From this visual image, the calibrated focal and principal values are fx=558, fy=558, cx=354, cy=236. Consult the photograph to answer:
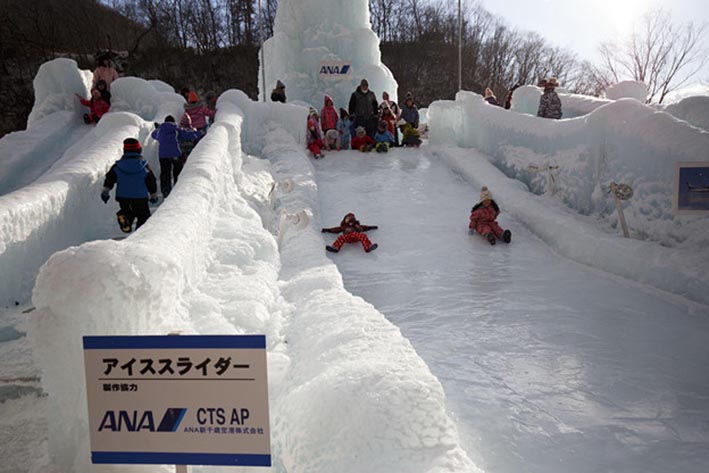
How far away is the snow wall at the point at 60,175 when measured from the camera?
16.1 feet

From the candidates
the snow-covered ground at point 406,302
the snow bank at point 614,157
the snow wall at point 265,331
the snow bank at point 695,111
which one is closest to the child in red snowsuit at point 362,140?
the snow-covered ground at point 406,302

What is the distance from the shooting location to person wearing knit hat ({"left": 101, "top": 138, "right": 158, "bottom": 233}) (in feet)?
20.1

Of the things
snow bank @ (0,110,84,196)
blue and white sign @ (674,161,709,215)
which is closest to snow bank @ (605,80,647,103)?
blue and white sign @ (674,161,709,215)

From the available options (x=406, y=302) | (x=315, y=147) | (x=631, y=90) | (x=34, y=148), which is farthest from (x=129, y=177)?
(x=631, y=90)

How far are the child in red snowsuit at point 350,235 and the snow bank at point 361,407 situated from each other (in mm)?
3019

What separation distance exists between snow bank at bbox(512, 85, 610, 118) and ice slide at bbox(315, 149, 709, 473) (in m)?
4.64

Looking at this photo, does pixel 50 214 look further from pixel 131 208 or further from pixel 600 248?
pixel 600 248

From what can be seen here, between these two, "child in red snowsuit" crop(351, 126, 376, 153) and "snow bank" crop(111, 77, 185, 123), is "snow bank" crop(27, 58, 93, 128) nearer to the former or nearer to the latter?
"snow bank" crop(111, 77, 185, 123)

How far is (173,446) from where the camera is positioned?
1.83 meters

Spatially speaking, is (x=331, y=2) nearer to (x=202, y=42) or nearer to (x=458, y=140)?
(x=458, y=140)

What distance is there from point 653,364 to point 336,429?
8.57ft

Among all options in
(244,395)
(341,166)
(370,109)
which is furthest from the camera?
(370,109)

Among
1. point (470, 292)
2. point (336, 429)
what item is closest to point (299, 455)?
point (336, 429)

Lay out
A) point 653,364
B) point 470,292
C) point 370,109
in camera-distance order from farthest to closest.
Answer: point 370,109 < point 470,292 < point 653,364
